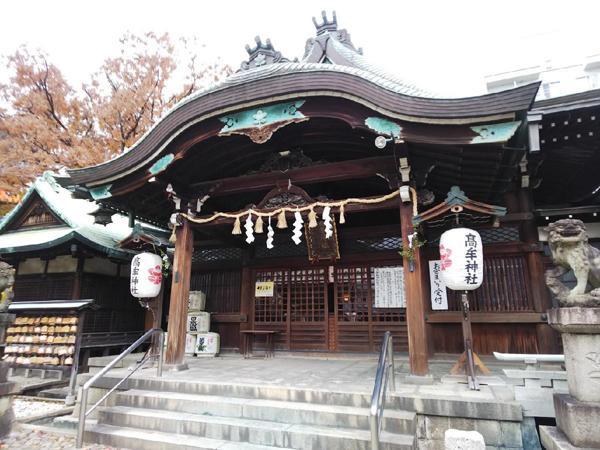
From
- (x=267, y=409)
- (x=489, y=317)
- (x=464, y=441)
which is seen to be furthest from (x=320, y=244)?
(x=464, y=441)

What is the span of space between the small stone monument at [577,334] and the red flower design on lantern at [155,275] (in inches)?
295

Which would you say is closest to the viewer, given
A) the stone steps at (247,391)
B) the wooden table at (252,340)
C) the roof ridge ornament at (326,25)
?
the stone steps at (247,391)

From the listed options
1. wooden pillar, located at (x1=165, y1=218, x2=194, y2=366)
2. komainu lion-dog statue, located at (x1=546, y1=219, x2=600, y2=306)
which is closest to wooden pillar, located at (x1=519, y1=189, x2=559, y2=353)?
komainu lion-dog statue, located at (x1=546, y1=219, x2=600, y2=306)

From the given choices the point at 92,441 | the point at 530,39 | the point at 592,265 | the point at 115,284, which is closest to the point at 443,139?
the point at 592,265

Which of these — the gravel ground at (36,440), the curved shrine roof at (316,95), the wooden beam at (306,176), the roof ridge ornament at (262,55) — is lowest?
the gravel ground at (36,440)

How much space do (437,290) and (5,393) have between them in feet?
27.7

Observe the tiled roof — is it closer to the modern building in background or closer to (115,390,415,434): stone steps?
(115,390,415,434): stone steps

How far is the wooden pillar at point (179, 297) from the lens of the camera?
7.54 meters

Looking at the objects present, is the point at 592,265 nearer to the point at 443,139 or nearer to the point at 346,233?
the point at 443,139

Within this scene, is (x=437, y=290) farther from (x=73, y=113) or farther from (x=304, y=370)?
(x=73, y=113)

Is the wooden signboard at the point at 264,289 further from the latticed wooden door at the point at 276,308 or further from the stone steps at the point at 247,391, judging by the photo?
the stone steps at the point at 247,391

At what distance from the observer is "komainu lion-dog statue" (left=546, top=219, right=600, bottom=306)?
415cm

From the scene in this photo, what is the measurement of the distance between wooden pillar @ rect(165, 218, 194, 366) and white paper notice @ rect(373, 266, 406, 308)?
471 cm

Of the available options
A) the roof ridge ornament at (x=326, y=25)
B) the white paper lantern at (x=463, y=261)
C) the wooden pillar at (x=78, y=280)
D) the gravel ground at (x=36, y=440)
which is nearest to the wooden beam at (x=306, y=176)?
the white paper lantern at (x=463, y=261)
